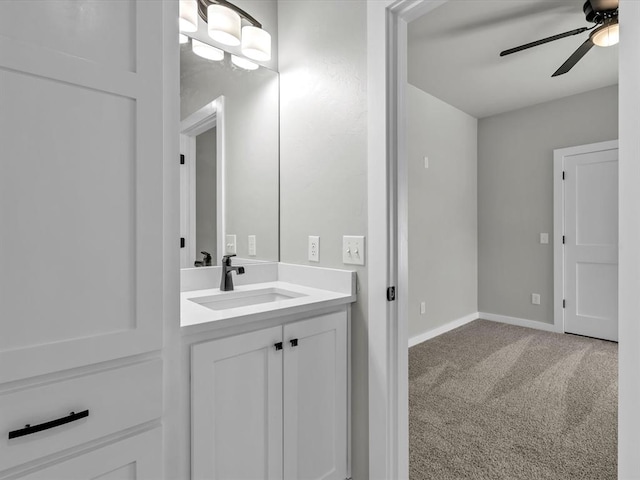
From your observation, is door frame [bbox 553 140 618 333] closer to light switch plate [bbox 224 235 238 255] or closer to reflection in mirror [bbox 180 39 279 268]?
reflection in mirror [bbox 180 39 279 268]

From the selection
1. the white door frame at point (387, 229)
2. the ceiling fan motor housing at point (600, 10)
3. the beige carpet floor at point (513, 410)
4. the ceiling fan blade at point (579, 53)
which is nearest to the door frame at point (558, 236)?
the beige carpet floor at point (513, 410)

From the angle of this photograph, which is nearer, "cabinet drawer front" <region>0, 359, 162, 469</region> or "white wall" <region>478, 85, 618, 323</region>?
"cabinet drawer front" <region>0, 359, 162, 469</region>

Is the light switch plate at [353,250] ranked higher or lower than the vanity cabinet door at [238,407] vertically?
higher

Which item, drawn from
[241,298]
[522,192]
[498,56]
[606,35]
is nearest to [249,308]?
[241,298]

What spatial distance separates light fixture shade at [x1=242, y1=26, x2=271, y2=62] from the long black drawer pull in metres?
1.66

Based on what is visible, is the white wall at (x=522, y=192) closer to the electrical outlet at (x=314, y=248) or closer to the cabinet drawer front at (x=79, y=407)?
the electrical outlet at (x=314, y=248)

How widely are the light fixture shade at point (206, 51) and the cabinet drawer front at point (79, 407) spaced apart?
1.42m

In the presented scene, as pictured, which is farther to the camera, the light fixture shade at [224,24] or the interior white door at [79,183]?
the light fixture shade at [224,24]

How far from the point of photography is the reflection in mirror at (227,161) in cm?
168

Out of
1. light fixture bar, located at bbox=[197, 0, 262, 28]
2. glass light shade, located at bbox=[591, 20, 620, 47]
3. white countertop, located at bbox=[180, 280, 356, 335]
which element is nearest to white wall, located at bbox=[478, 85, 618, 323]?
glass light shade, located at bbox=[591, 20, 620, 47]

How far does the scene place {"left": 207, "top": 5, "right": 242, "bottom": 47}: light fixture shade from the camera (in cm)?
166

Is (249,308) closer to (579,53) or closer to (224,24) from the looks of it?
(224,24)

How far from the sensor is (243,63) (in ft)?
6.01

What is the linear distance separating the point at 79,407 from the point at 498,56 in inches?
139
